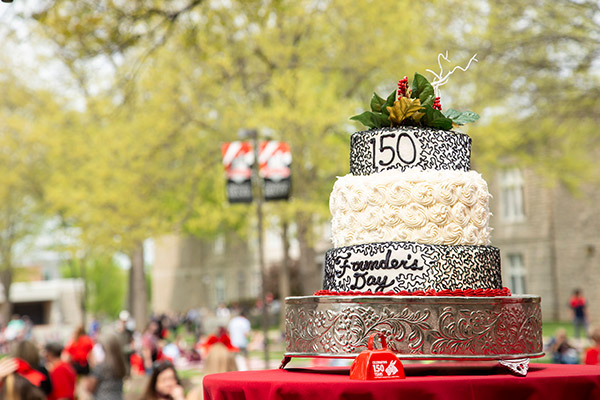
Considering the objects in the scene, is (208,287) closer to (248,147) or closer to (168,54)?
(168,54)

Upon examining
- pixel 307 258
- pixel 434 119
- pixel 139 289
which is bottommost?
pixel 139 289

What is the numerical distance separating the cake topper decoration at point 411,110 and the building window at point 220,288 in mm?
58468

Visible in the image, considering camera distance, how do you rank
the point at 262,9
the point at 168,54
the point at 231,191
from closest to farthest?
the point at 262,9 < the point at 231,191 < the point at 168,54

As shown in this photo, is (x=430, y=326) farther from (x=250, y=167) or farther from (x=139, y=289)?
(x=139, y=289)

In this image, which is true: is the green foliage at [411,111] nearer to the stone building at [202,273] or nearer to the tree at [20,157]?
the tree at [20,157]

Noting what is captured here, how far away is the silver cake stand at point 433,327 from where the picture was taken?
301cm

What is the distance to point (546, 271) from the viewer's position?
3834 cm

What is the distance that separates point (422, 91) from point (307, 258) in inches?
975

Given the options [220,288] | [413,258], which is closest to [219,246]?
[220,288]

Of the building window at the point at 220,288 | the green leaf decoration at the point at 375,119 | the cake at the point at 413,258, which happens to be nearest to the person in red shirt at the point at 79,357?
the cake at the point at 413,258

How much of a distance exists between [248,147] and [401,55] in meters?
6.77

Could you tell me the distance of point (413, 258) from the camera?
3379mm

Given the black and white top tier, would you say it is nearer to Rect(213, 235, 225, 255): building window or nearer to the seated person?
the seated person

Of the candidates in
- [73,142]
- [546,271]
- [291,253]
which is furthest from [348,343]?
[291,253]
